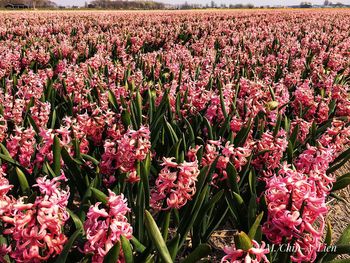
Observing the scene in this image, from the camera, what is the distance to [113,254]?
1575mm

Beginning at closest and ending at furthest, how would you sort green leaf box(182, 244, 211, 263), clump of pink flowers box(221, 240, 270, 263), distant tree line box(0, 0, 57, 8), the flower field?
clump of pink flowers box(221, 240, 270, 263)
the flower field
green leaf box(182, 244, 211, 263)
distant tree line box(0, 0, 57, 8)

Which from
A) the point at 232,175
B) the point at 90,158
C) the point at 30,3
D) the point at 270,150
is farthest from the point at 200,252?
the point at 30,3

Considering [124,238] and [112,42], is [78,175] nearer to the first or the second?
[124,238]

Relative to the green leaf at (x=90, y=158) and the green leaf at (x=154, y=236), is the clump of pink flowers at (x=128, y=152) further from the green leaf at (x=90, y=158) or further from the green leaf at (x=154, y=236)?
the green leaf at (x=154, y=236)

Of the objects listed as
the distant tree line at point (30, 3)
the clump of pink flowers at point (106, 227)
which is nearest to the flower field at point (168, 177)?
the clump of pink flowers at point (106, 227)

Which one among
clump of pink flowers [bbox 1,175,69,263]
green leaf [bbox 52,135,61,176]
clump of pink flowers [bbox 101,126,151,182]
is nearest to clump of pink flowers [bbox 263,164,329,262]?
clump of pink flowers [bbox 101,126,151,182]

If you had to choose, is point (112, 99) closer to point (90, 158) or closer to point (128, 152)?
point (90, 158)

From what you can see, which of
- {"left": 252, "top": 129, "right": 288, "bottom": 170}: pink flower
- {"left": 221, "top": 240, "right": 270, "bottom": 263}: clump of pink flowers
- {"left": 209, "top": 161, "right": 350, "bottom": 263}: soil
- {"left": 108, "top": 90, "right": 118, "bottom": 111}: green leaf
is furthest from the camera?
{"left": 108, "top": 90, "right": 118, "bottom": 111}: green leaf

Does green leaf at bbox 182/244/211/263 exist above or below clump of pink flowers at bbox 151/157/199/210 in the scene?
below

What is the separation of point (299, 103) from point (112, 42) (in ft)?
22.7

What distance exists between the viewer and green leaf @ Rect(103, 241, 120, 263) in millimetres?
1551

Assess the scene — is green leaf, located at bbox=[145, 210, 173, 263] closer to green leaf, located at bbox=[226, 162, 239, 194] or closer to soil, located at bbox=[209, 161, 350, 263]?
green leaf, located at bbox=[226, 162, 239, 194]

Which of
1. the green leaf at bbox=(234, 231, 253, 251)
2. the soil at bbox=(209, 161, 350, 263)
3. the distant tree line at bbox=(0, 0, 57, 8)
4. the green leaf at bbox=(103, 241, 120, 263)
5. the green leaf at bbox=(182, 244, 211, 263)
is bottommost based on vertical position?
the soil at bbox=(209, 161, 350, 263)

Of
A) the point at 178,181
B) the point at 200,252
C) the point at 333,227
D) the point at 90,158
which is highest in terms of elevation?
the point at 178,181
